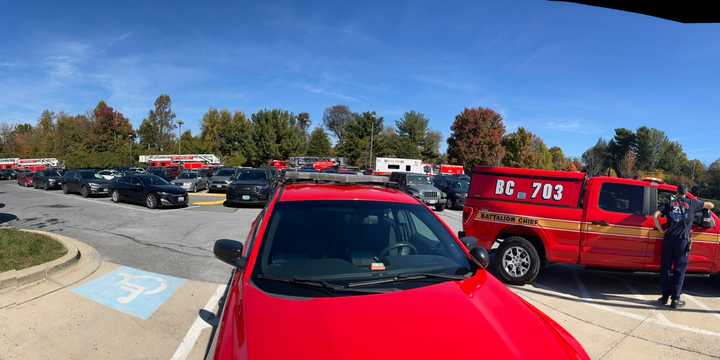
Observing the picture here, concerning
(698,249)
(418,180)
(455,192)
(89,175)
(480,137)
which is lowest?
(89,175)

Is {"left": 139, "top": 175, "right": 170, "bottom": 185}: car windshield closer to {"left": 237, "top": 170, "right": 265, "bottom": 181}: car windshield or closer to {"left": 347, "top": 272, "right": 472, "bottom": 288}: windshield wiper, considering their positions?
{"left": 237, "top": 170, "right": 265, "bottom": 181}: car windshield

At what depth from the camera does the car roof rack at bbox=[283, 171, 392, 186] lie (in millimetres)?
4578

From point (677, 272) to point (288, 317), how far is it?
6199 millimetres

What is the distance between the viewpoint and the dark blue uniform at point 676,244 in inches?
223

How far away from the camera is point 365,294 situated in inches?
91.1

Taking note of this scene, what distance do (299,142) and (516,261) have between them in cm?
6072

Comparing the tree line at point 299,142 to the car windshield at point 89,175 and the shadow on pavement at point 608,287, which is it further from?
the shadow on pavement at point 608,287

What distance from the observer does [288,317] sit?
2021 mm

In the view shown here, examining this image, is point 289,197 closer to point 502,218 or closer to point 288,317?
point 288,317

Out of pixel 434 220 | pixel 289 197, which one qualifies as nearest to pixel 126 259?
pixel 289 197

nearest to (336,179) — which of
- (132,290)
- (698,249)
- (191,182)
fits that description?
(132,290)

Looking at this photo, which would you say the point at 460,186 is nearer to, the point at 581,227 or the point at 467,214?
the point at 467,214

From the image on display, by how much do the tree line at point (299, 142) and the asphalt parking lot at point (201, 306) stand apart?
54.8 m

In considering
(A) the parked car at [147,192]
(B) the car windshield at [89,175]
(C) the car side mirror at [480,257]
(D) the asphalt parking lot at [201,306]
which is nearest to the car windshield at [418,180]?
(A) the parked car at [147,192]
